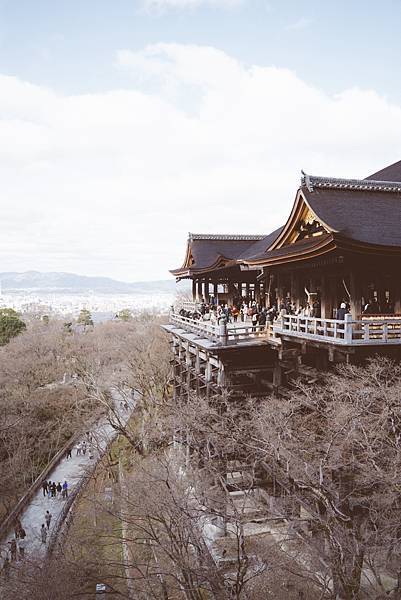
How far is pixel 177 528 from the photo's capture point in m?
11.1

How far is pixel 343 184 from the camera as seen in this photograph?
1412 cm

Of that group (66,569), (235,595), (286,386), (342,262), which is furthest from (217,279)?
(235,595)

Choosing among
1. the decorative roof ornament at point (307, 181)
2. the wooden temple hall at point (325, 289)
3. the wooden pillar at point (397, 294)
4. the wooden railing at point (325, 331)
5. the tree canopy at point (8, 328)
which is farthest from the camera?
the tree canopy at point (8, 328)

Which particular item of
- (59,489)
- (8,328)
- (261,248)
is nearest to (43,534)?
(59,489)

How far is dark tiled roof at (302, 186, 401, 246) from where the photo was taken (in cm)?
1179

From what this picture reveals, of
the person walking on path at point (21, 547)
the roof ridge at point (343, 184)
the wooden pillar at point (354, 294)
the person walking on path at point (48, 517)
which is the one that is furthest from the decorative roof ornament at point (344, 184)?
the person walking on path at point (48, 517)

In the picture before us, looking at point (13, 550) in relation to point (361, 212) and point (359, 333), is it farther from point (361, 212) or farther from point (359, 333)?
point (361, 212)

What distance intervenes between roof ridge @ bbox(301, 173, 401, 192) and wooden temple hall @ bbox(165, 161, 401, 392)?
0.10ft

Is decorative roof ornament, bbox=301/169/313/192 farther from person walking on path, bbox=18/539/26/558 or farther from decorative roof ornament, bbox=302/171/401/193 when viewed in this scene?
person walking on path, bbox=18/539/26/558

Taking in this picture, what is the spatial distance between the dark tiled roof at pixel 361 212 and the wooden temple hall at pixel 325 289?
3 cm

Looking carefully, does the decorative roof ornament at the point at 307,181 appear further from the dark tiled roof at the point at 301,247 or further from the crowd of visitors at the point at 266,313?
the crowd of visitors at the point at 266,313

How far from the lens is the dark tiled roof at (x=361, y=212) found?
464 inches

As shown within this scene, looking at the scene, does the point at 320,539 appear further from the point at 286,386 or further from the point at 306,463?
the point at 286,386

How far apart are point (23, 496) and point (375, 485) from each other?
69.5 ft
